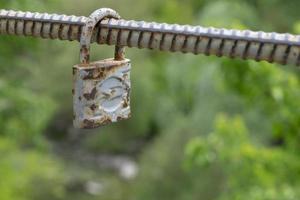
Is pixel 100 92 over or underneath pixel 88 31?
underneath

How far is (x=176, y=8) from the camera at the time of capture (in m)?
28.5

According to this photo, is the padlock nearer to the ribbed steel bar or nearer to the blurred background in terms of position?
the ribbed steel bar

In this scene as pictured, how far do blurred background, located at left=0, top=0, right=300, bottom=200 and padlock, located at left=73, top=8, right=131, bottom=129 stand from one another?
3.39 m

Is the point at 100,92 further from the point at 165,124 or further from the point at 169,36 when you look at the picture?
the point at 165,124

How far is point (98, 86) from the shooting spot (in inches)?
67.2

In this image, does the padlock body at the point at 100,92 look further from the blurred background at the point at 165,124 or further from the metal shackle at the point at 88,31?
the blurred background at the point at 165,124

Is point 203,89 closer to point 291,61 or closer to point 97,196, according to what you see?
point 97,196

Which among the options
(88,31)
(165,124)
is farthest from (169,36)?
(165,124)

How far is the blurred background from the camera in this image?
582 centimetres

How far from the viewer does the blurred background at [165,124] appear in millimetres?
5824

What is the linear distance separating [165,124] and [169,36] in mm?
21211

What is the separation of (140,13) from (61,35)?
24978mm

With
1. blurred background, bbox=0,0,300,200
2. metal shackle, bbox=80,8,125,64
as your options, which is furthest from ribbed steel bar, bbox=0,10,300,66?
blurred background, bbox=0,0,300,200

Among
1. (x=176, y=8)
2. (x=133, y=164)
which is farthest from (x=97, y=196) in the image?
(x=176, y=8)
